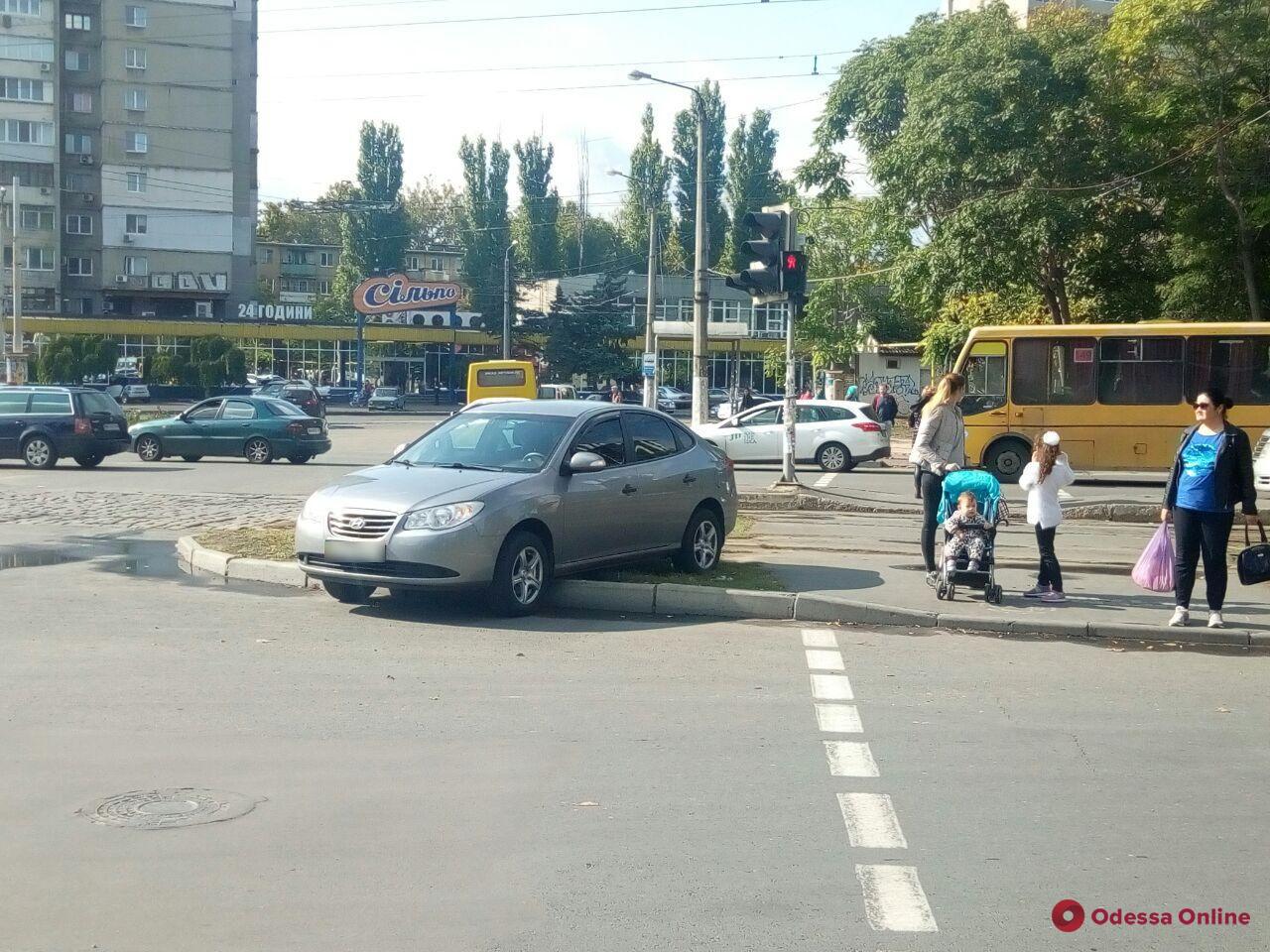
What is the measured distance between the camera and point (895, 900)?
4730 millimetres

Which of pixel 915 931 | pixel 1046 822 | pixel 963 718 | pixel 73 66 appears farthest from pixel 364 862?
pixel 73 66

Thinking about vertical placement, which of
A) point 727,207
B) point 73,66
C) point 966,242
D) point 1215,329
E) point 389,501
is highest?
point 73,66

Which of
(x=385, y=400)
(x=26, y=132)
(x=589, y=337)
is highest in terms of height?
(x=26, y=132)

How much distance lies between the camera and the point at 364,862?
16.5 feet

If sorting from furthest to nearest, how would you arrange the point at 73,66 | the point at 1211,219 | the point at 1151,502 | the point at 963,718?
the point at 73,66 → the point at 1211,219 → the point at 1151,502 → the point at 963,718

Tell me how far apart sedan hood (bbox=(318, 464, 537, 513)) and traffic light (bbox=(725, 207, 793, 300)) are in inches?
304

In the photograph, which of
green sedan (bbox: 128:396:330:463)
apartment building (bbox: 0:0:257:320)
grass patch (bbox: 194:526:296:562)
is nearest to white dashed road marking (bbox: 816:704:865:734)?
grass patch (bbox: 194:526:296:562)

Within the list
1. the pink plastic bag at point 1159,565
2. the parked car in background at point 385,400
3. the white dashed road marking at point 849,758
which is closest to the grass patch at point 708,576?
the pink plastic bag at point 1159,565

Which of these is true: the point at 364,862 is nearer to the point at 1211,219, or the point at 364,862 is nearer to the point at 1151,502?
the point at 1151,502

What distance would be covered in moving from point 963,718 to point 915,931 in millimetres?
3186

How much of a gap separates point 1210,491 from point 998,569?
368 cm

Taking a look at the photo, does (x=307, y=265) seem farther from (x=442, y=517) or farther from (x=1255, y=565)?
(x=1255, y=565)

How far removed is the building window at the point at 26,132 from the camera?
275 ft

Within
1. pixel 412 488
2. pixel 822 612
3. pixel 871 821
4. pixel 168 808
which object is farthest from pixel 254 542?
pixel 871 821
